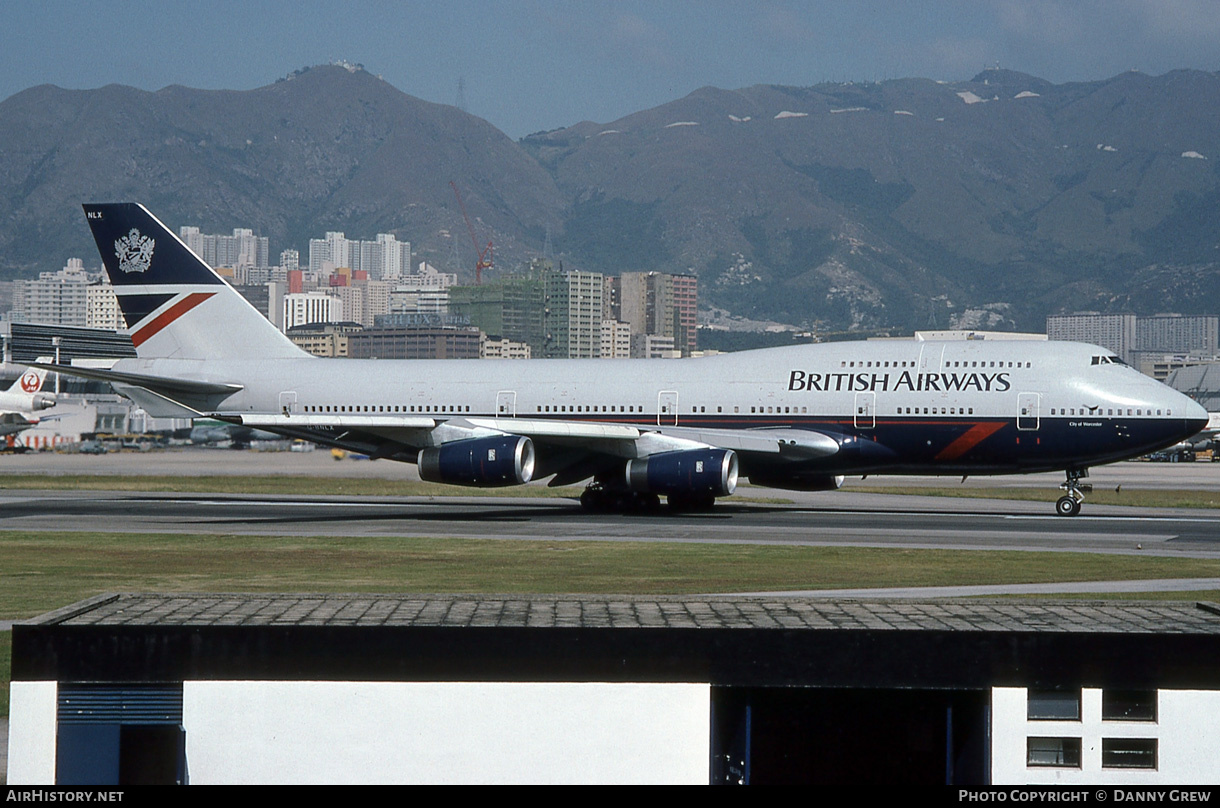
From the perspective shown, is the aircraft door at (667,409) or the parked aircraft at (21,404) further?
the parked aircraft at (21,404)

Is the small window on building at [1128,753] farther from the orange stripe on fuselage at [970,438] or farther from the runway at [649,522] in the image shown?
the orange stripe on fuselage at [970,438]

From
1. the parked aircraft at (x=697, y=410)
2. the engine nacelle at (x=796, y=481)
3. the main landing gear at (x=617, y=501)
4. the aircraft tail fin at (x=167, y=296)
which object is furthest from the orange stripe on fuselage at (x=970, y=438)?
the aircraft tail fin at (x=167, y=296)

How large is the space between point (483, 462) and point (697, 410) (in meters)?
7.76

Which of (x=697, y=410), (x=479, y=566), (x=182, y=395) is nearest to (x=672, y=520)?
(x=697, y=410)

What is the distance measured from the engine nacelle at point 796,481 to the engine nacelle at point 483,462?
7834 mm

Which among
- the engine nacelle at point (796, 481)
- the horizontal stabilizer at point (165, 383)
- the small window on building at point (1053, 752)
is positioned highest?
the horizontal stabilizer at point (165, 383)

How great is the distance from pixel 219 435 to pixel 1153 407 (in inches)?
4854

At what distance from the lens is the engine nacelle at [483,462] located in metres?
39.4

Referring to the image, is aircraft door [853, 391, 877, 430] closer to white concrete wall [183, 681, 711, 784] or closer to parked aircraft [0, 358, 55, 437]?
white concrete wall [183, 681, 711, 784]

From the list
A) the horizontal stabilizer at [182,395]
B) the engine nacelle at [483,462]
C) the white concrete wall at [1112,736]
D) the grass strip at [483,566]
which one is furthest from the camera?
the horizontal stabilizer at [182,395]

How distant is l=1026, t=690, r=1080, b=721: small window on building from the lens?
814cm

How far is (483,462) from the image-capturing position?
39469 millimetres

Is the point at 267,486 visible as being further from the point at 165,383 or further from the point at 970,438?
the point at 970,438

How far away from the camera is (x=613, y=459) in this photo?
139 ft
